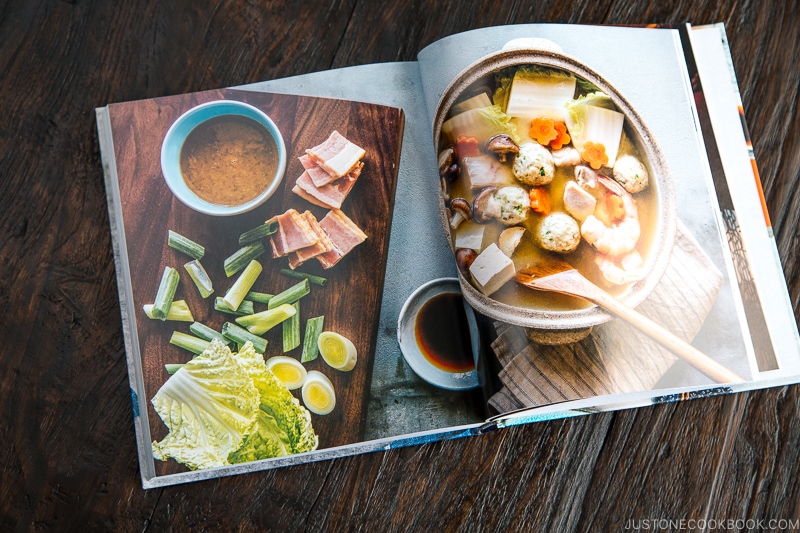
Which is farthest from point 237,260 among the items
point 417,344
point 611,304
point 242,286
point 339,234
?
point 611,304

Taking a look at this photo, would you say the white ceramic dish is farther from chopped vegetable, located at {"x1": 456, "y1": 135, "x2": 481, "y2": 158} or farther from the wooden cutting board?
chopped vegetable, located at {"x1": 456, "y1": 135, "x2": 481, "y2": 158}

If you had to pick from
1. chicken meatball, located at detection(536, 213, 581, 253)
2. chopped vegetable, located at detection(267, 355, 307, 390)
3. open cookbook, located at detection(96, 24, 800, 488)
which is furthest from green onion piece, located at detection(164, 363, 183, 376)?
chicken meatball, located at detection(536, 213, 581, 253)

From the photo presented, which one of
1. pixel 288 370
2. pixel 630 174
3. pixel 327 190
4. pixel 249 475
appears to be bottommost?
pixel 249 475

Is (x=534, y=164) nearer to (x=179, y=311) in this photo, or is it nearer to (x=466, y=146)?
(x=466, y=146)

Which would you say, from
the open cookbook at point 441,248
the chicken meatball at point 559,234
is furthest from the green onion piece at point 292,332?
the chicken meatball at point 559,234

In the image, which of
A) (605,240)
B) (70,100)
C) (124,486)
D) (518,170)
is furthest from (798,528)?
(70,100)

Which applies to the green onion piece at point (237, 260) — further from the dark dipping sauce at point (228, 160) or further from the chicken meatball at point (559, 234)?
the chicken meatball at point (559, 234)
